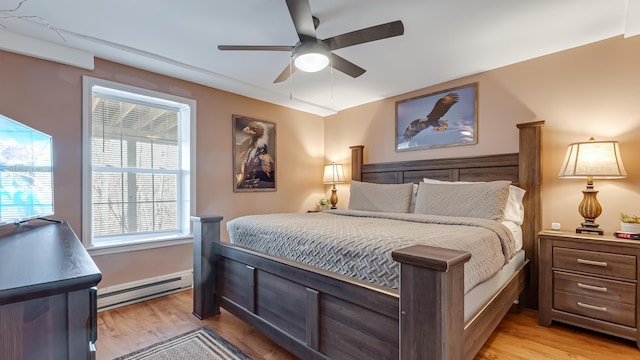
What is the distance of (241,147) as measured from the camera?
3840 mm

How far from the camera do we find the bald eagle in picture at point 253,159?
12.6 ft

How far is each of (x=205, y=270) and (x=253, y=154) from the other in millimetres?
1809

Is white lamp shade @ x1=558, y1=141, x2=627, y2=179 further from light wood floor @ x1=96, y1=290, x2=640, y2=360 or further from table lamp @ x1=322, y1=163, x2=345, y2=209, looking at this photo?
table lamp @ x1=322, y1=163, x2=345, y2=209

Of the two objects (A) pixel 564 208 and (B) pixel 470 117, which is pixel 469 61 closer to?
(B) pixel 470 117

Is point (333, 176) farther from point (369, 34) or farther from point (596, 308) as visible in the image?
point (596, 308)

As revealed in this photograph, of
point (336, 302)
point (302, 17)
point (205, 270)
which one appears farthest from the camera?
point (205, 270)

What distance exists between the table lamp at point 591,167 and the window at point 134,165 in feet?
12.0

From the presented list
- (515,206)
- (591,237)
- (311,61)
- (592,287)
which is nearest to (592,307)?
(592,287)

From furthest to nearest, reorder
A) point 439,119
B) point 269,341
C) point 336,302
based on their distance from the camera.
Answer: point 439,119 → point 269,341 → point 336,302

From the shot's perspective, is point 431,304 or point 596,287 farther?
point 596,287

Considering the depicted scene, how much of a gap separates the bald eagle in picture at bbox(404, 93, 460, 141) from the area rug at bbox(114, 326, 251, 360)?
3045mm

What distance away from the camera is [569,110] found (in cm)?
271

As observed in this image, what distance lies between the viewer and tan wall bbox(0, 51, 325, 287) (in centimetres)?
248

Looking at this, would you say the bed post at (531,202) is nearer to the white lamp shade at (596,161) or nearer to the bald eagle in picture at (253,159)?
the white lamp shade at (596,161)
